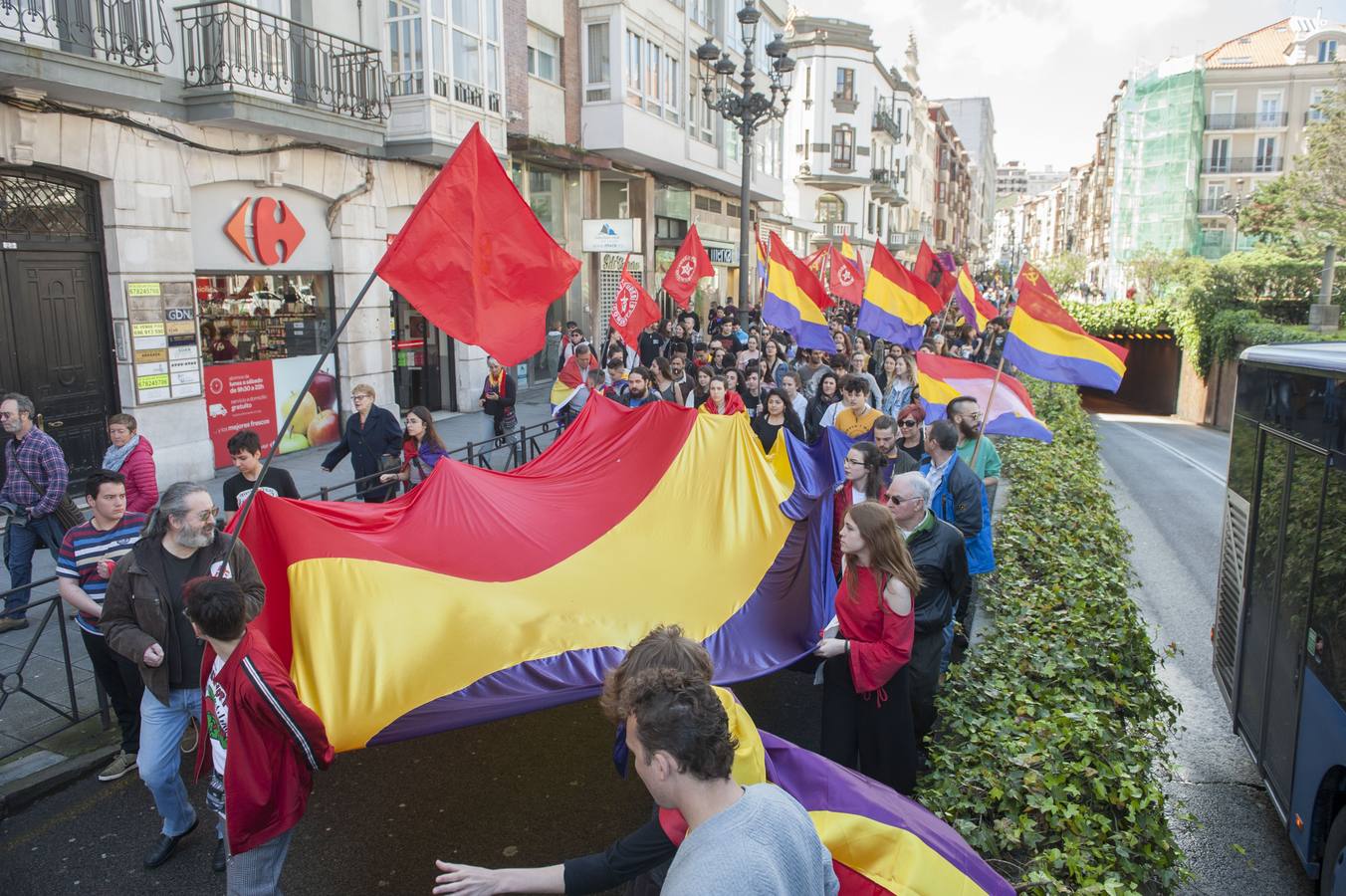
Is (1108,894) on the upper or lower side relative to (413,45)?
lower

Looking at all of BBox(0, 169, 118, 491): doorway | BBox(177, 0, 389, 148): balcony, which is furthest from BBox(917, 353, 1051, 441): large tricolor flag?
BBox(0, 169, 118, 491): doorway

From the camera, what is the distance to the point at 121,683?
561 centimetres

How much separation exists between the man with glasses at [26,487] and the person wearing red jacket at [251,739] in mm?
4309

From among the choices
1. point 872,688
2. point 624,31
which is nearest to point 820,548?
point 872,688

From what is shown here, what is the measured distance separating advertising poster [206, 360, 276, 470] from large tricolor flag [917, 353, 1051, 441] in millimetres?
9397

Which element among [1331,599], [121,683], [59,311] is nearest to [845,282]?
[59,311]

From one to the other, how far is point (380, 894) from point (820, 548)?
333 cm

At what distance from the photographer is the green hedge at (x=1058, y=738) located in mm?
3579

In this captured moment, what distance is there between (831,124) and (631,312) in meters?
49.6

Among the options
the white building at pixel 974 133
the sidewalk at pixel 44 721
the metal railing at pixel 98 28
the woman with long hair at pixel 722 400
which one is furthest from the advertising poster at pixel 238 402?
the white building at pixel 974 133

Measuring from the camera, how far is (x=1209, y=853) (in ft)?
17.6

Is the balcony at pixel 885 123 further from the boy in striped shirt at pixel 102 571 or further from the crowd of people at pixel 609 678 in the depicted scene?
the boy in striped shirt at pixel 102 571

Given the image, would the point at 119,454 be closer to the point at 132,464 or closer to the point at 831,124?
the point at 132,464

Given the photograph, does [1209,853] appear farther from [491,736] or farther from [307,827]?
[307,827]
